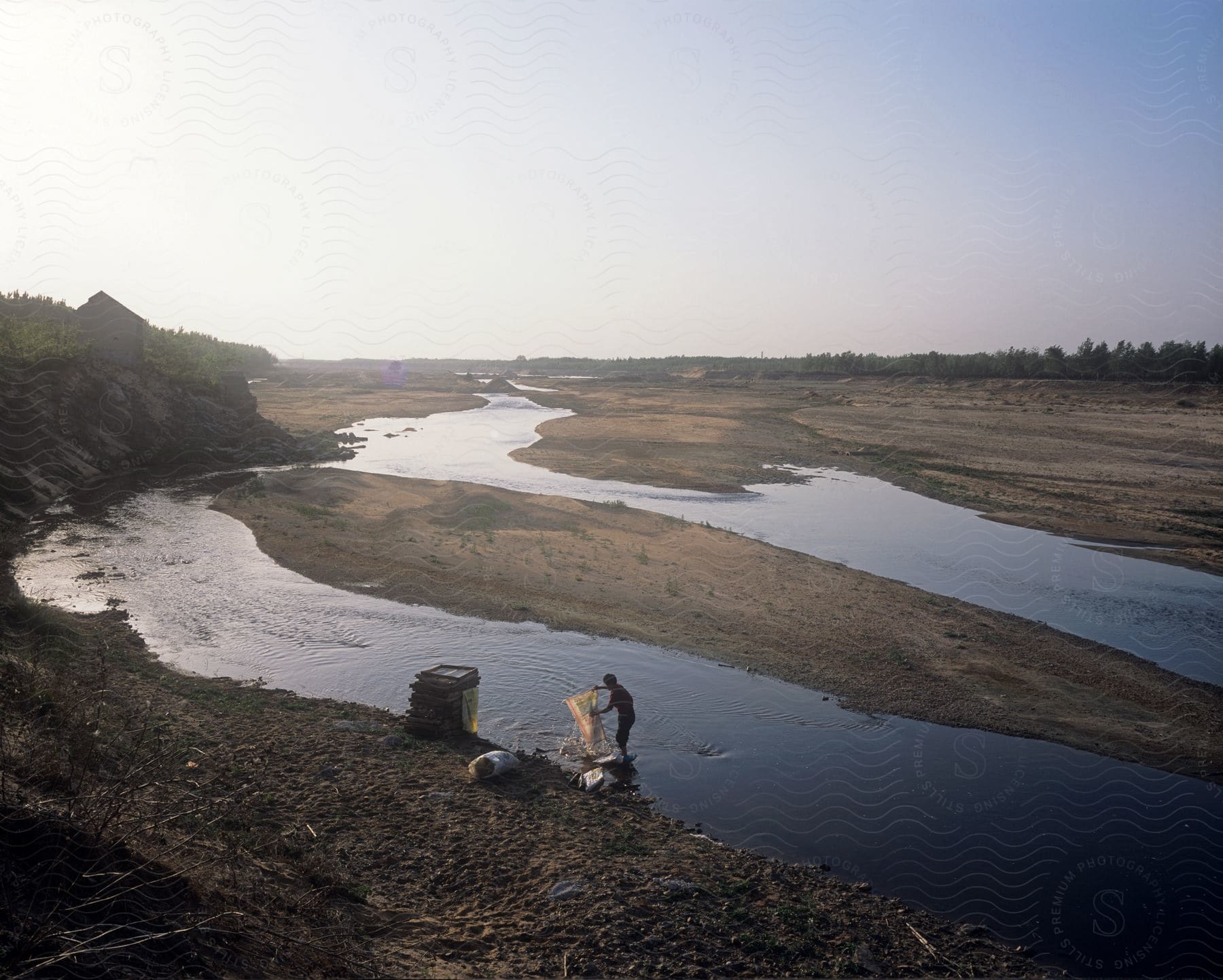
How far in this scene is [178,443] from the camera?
120 feet

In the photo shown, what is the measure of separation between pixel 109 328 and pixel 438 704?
34.7 m

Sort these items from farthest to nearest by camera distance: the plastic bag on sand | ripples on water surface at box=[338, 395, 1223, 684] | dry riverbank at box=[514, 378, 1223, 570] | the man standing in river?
dry riverbank at box=[514, 378, 1223, 570]
ripples on water surface at box=[338, 395, 1223, 684]
the man standing in river
the plastic bag on sand

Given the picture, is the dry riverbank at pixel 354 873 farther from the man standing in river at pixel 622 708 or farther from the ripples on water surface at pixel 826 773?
the man standing in river at pixel 622 708

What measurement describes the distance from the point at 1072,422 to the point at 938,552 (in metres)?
28.9

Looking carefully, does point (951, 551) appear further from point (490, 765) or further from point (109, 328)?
point (109, 328)

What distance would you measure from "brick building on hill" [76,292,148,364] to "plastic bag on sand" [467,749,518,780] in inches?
1359

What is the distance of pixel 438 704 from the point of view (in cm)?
1024

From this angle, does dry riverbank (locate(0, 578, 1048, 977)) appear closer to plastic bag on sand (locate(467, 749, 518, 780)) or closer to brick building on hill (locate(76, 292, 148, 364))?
plastic bag on sand (locate(467, 749, 518, 780))

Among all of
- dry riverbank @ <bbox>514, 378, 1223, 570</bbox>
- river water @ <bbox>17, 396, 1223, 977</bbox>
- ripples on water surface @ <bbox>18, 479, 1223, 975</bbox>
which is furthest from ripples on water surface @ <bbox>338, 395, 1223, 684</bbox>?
ripples on water surface @ <bbox>18, 479, 1223, 975</bbox>

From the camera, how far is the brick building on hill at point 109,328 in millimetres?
34531

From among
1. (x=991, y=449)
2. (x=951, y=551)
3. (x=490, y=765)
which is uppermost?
(x=991, y=449)

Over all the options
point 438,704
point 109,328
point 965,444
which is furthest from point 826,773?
point 109,328

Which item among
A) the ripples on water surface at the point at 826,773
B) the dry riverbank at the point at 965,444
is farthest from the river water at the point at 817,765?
the dry riverbank at the point at 965,444

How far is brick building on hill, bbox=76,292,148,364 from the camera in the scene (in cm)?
3453
